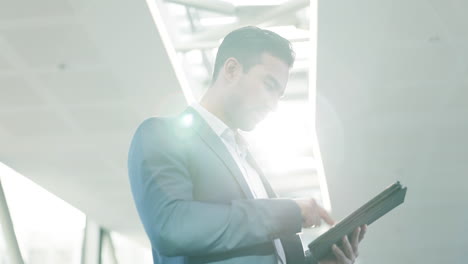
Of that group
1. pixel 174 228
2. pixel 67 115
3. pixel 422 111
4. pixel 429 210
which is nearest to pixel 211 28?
pixel 67 115

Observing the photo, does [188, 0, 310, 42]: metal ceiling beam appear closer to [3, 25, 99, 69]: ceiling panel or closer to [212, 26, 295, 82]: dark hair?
[3, 25, 99, 69]: ceiling panel

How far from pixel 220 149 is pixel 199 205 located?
0.18 m

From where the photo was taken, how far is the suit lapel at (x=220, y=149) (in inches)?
39.0

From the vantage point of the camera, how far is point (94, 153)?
5.51 metres

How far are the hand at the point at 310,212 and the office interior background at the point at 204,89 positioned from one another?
256cm

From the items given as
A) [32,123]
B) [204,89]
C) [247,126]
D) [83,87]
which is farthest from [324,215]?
[32,123]

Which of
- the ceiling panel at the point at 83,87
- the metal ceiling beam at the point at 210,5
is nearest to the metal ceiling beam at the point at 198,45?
the metal ceiling beam at the point at 210,5

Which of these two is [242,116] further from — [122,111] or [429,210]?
[429,210]

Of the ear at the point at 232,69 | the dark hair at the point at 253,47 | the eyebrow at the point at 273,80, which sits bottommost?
the eyebrow at the point at 273,80

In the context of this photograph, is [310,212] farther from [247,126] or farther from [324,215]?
[247,126]

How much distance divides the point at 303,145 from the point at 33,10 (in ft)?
13.4

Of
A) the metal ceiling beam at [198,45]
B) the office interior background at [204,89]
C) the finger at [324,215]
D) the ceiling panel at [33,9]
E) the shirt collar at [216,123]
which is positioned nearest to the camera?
the finger at [324,215]

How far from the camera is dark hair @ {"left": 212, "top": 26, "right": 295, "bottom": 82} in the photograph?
1295 mm

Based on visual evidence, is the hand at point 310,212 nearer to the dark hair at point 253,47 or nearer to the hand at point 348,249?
the hand at point 348,249
